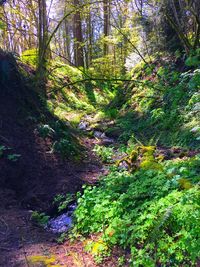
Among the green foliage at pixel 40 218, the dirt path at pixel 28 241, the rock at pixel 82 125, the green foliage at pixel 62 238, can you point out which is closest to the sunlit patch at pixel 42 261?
the dirt path at pixel 28 241

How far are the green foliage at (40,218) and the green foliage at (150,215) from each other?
602 mm

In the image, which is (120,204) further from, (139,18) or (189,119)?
(139,18)

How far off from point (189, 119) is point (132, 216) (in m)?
4.81

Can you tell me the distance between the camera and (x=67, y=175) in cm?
657

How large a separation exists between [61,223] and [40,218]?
36 centimetres

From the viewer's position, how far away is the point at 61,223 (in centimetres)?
508

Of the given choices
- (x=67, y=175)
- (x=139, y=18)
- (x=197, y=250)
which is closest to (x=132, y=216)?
(x=197, y=250)

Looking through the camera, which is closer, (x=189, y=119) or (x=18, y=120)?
(x=18, y=120)

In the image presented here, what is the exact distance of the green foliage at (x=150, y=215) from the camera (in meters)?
3.21

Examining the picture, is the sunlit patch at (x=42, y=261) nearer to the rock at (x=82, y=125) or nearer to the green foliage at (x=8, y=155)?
the green foliage at (x=8, y=155)

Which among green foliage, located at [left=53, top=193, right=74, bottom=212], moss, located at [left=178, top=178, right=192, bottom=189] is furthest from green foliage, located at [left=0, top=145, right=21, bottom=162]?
moss, located at [left=178, top=178, right=192, bottom=189]

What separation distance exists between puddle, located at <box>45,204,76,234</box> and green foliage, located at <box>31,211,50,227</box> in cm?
8

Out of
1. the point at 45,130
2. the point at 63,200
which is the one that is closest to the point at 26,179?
the point at 63,200

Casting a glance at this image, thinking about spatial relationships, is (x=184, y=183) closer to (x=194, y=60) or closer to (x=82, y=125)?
(x=194, y=60)
